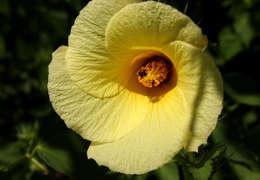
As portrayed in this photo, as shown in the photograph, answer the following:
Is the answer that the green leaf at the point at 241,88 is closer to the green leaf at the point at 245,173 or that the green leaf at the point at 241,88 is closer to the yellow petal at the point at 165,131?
the green leaf at the point at 245,173

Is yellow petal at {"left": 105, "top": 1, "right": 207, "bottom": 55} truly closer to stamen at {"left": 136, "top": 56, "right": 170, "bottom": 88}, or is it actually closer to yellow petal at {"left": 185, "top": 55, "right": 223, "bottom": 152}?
yellow petal at {"left": 185, "top": 55, "right": 223, "bottom": 152}

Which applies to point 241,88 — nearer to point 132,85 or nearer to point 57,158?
point 132,85

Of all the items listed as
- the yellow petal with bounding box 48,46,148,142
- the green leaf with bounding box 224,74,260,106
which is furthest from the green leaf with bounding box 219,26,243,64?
the yellow petal with bounding box 48,46,148,142

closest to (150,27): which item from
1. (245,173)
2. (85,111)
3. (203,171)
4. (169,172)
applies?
(85,111)

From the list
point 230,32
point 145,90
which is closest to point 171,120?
point 145,90

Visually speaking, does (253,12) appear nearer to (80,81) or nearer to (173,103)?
(173,103)

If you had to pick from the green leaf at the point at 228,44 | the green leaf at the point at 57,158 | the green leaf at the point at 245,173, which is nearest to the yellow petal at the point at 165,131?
the green leaf at the point at 57,158
